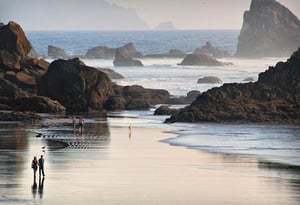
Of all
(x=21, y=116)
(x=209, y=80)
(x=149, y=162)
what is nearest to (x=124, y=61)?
(x=209, y=80)

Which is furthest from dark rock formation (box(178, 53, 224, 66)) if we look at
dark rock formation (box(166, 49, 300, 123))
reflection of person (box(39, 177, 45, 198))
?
reflection of person (box(39, 177, 45, 198))

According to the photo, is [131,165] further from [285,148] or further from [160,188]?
[285,148]

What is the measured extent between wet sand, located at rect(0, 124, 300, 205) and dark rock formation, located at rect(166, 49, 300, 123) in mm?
17810

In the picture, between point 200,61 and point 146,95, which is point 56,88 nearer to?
point 146,95

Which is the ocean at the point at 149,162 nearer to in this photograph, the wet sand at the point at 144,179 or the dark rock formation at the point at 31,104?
the wet sand at the point at 144,179

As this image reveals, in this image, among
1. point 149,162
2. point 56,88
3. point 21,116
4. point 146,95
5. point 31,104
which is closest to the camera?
point 149,162

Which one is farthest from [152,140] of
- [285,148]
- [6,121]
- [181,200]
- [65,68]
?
[65,68]

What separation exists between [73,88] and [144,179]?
152ft

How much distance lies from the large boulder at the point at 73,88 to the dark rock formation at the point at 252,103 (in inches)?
626

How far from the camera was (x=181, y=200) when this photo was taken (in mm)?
33406

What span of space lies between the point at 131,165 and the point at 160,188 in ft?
22.8

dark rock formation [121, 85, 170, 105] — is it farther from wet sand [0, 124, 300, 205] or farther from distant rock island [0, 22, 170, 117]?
wet sand [0, 124, 300, 205]

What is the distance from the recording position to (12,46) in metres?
92.0

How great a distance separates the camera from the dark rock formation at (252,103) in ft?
221
